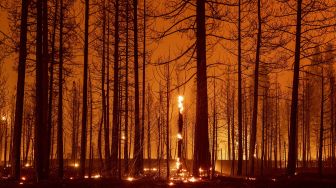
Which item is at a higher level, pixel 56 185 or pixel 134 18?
pixel 134 18

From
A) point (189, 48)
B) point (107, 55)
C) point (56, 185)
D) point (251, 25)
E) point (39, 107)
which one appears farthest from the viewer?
point (107, 55)

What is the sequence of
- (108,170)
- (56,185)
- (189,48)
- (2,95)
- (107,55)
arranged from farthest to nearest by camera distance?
(2,95), (107,55), (108,170), (189,48), (56,185)

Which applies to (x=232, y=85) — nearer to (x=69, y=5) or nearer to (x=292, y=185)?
(x=69, y=5)

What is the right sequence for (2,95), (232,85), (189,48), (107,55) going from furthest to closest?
(232,85)
(2,95)
(107,55)
(189,48)

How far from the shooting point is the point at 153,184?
1173 centimetres

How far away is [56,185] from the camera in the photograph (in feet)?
37.8

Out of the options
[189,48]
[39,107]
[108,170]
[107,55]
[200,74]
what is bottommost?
[108,170]

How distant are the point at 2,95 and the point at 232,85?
2252cm

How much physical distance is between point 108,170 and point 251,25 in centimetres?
1127

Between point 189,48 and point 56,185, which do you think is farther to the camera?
point 189,48

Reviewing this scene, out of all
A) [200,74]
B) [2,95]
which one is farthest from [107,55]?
[2,95]

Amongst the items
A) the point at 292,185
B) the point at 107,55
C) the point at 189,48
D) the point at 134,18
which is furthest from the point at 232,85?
the point at 292,185

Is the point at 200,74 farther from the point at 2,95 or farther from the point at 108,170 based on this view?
the point at 2,95

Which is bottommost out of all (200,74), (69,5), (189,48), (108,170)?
(108,170)
